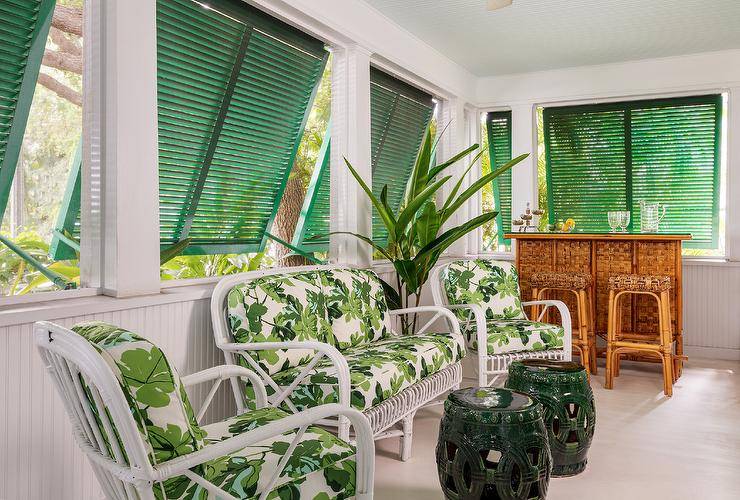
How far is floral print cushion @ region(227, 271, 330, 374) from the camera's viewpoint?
2.77 m

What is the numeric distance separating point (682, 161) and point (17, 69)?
5369 mm

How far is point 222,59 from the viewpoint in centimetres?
324

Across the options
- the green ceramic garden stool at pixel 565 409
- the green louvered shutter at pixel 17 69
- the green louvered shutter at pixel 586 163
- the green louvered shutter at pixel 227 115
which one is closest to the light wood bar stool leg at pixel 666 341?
the green louvered shutter at pixel 586 163

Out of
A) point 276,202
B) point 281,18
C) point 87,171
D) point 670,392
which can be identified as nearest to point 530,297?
point 670,392

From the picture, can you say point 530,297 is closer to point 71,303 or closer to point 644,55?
point 644,55

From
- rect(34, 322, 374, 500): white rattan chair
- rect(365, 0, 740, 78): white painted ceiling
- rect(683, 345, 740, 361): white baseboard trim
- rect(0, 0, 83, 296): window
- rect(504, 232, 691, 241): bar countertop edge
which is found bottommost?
rect(683, 345, 740, 361): white baseboard trim

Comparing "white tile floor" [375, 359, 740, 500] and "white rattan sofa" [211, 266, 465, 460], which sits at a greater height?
"white rattan sofa" [211, 266, 465, 460]

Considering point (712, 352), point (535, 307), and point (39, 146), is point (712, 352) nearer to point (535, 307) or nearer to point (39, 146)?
point (535, 307)

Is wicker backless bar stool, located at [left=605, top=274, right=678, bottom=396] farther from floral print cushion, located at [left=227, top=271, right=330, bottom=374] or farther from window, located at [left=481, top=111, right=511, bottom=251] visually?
floral print cushion, located at [left=227, top=271, right=330, bottom=374]

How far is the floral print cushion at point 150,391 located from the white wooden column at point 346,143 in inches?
106

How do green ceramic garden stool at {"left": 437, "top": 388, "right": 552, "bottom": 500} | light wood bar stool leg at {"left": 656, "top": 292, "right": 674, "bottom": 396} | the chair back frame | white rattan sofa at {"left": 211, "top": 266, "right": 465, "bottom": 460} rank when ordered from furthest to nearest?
1. light wood bar stool leg at {"left": 656, "top": 292, "right": 674, "bottom": 396}
2. white rattan sofa at {"left": 211, "top": 266, "right": 465, "bottom": 460}
3. green ceramic garden stool at {"left": 437, "top": 388, "right": 552, "bottom": 500}
4. the chair back frame

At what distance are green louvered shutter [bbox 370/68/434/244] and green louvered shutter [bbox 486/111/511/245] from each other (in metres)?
1.04

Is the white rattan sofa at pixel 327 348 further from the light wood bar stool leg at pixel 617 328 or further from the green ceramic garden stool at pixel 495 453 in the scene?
the light wood bar stool leg at pixel 617 328

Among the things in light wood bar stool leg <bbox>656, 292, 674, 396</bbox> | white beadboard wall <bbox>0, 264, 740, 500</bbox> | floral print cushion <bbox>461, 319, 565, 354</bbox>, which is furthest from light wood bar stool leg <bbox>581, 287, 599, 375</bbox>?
white beadboard wall <bbox>0, 264, 740, 500</bbox>
